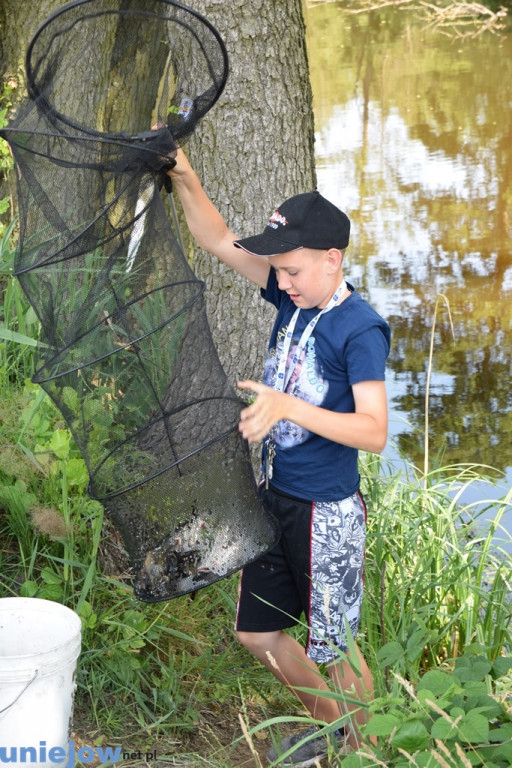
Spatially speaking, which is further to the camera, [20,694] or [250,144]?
[250,144]

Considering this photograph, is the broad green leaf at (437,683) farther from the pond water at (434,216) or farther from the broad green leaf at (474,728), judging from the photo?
the pond water at (434,216)

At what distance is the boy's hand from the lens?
2301 mm

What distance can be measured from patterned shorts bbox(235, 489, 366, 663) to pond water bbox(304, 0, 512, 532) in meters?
1.88

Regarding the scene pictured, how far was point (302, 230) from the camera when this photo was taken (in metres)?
2.59

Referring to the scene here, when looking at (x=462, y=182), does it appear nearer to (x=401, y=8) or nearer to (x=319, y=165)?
(x=319, y=165)

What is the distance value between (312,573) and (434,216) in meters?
6.76

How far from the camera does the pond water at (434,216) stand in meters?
6.18

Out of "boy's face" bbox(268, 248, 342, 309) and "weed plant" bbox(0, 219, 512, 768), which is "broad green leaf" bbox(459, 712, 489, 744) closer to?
"weed plant" bbox(0, 219, 512, 768)

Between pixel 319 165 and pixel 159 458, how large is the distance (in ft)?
26.0

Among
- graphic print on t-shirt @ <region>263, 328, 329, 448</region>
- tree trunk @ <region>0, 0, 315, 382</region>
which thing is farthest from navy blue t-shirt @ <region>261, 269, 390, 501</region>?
tree trunk @ <region>0, 0, 315, 382</region>

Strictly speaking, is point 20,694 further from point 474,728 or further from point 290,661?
point 474,728

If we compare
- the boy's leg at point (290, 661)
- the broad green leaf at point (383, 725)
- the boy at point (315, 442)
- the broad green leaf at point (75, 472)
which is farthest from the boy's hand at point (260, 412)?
the broad green leaf at point (75, 472)

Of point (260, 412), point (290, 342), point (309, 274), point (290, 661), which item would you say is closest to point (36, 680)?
point (290, 661)

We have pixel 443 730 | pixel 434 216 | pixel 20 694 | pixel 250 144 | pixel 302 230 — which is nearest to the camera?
pixel 443 730
